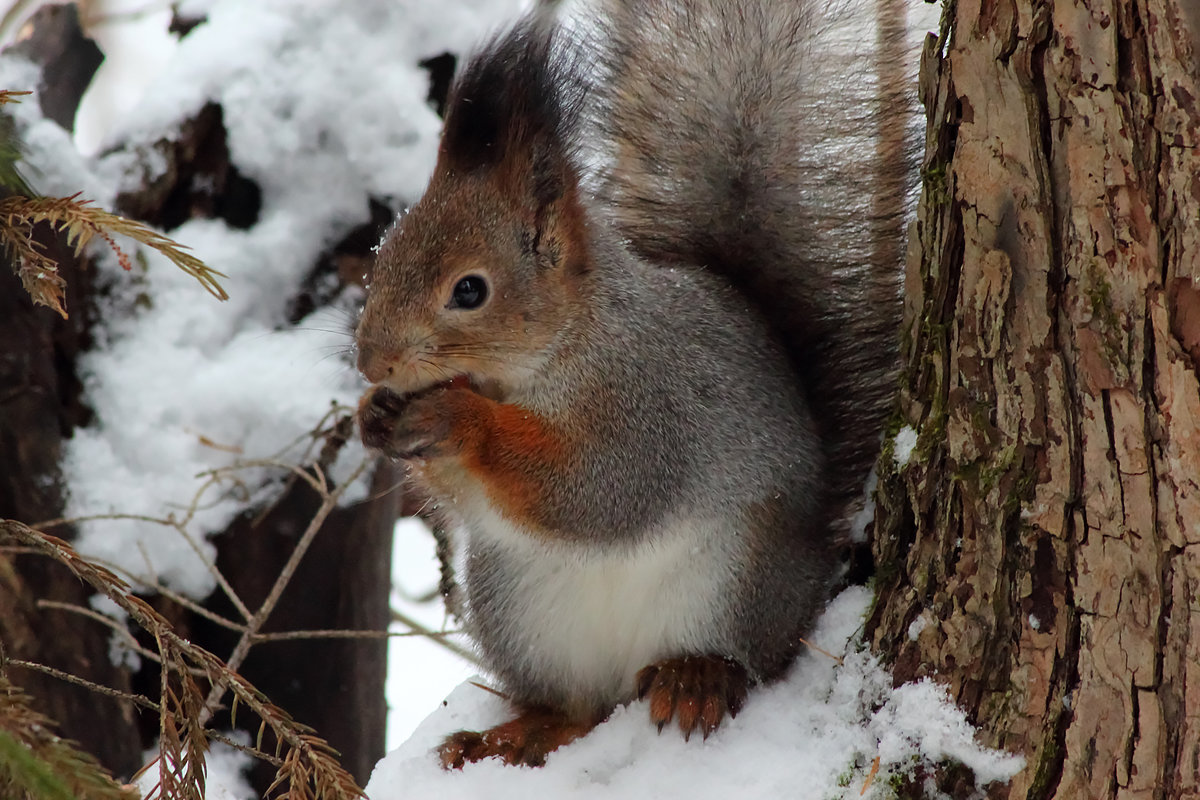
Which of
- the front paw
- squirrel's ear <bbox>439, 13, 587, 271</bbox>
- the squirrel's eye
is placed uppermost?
squirrel's ear <bbox>439, 13, 587, 271</bbox>

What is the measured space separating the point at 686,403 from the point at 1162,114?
643 millimetres

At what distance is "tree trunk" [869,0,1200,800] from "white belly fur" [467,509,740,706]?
0.32m

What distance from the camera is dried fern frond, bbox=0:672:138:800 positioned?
65 cm

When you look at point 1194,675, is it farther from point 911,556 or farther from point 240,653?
point 240,653

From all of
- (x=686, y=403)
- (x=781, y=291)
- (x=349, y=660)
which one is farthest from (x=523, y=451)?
(x=349, y=660)

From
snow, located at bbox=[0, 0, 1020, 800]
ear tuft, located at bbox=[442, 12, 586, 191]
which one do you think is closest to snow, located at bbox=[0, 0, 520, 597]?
snow, located at bbox=[0, 0, 1020, 800]

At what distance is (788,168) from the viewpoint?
1599 mm

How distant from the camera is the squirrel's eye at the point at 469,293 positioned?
4.39 feet

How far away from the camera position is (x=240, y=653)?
5.94 ft

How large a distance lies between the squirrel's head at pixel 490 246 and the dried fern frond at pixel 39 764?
0.60m

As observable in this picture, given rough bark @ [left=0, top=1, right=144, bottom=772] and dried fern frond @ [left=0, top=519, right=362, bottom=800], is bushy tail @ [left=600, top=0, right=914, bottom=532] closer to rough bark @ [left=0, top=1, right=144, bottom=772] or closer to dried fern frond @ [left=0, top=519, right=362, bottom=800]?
dried fern frond @ [left=0, top=519, right=362, bottom=800]

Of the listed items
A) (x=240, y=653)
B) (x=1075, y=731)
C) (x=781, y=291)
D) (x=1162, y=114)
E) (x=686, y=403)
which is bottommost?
(x=240, y=653)

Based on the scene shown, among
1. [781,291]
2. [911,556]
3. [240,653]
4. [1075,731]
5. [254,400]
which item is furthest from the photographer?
[254,400]

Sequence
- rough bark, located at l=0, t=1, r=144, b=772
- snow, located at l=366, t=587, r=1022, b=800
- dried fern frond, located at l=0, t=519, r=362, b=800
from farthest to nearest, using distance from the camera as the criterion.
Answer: rough bark, located at l=0, t=1, r=144, b=772 < snow, located at l=366, t=587, r=1022, b=800 < dried fern frond, located at l=0, t=519, r=362, b=800
